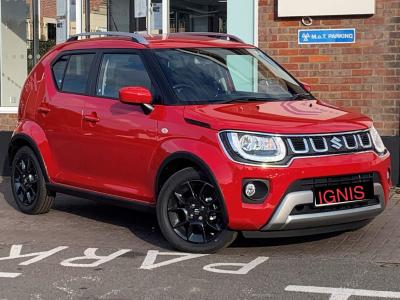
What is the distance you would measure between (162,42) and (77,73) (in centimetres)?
105

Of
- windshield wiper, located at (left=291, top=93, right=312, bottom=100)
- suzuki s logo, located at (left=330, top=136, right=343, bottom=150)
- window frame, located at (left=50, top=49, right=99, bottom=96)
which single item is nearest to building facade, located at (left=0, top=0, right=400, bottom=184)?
windshield wiper, located at (left=291, top=93, right=312, bottom=100)

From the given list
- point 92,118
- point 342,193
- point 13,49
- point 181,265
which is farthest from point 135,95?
point 13,49

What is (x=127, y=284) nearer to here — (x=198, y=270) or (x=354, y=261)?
(x=198, y=270)

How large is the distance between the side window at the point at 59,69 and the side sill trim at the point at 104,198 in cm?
103

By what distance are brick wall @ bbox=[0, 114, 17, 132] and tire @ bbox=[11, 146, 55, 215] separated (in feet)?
11.3

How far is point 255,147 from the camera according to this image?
529 centimetres

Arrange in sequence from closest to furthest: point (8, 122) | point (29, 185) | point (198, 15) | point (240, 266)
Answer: point (240, 266) → point (29, 185) → point (198, 15) → point (8, 122)

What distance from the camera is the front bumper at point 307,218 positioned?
525cm

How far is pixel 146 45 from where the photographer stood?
6320 millimetres

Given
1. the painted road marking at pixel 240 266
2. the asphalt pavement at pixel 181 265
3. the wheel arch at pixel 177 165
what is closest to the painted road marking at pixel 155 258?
the asphalt pavement at pixel 181 265

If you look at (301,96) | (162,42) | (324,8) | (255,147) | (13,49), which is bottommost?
(255,147)

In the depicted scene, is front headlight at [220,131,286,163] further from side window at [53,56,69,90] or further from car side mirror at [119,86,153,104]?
side window at [53,56,69,90]

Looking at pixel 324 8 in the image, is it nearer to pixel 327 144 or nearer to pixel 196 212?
pixel 327 144

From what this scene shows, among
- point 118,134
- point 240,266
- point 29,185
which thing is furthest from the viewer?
point 29,185
